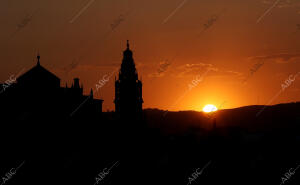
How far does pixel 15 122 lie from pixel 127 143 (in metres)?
14.4

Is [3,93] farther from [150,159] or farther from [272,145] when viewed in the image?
[272,145]

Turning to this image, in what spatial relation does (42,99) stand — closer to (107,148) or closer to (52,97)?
(52,97)

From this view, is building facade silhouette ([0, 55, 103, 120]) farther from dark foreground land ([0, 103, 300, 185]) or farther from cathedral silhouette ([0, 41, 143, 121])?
dark foreground land ([0, 103, 300, 185])

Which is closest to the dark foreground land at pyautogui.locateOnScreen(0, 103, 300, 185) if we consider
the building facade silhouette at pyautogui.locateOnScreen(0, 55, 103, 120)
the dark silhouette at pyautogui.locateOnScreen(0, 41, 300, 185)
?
the dark silhouette at pyautogui.locateOnScreen(0, 41, 300, 185)

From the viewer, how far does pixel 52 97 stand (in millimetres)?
58156

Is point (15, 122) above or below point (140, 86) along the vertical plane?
below

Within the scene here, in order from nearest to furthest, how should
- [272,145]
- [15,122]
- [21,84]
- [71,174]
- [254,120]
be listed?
[71,174]
[15,122]
[21,84]
[272,145]
[254,120]

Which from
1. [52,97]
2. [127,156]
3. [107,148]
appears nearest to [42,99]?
[52,97]

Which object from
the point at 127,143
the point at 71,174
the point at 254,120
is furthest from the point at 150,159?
the point at 254,120

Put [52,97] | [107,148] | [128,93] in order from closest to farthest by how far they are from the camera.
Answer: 1. [107,148]
2. [128,93]
3. [52,97]

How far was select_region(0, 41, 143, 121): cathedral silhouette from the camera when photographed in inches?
2141

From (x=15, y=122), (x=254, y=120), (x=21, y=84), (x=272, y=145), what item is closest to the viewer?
(x=15, y=122)

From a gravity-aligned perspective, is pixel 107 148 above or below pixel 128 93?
below

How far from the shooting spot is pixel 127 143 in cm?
5956
